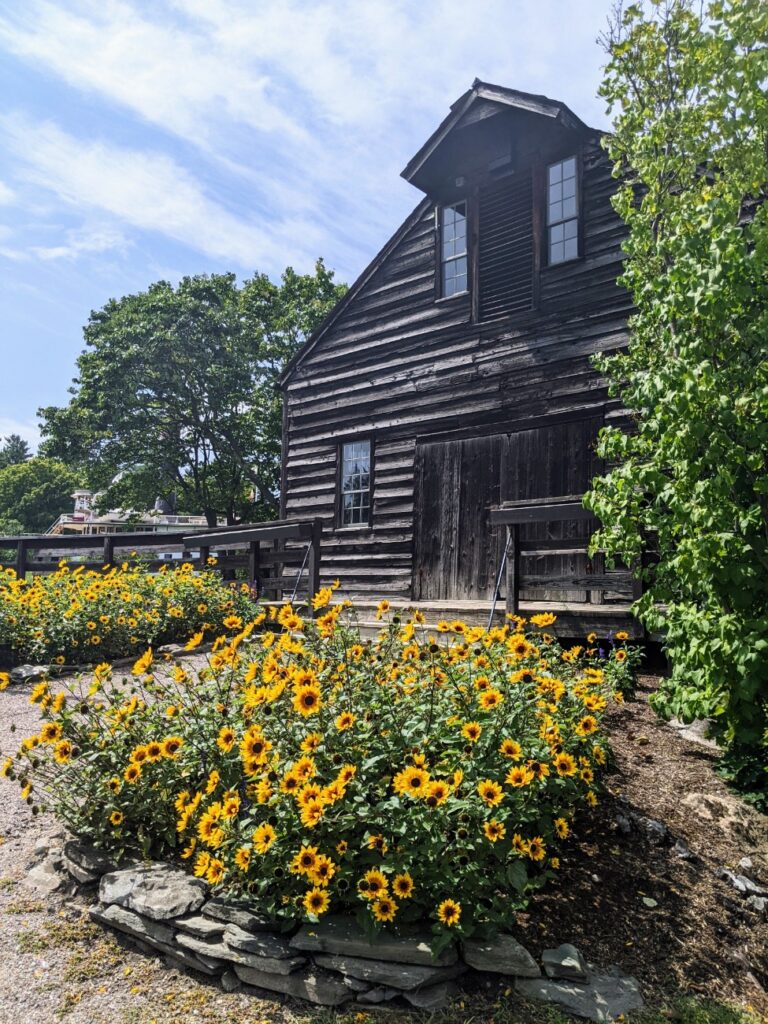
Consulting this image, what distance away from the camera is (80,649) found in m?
9.10

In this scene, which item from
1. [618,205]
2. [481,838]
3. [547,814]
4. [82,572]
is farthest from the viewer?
[82,572]

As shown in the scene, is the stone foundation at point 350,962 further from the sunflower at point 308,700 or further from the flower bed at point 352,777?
the sunflower at point 308,700

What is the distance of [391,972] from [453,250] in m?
11.2

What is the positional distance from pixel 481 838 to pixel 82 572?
36.3 feet

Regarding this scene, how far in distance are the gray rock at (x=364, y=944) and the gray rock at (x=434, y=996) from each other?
0.08 m

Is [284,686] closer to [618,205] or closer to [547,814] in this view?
[547,814]

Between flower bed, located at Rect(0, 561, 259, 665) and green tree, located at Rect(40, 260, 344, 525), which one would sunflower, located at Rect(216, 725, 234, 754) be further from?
green tree, located at Rect(40, 260, 344, 525)

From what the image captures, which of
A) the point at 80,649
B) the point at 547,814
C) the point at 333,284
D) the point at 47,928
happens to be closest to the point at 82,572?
the point at 80,649

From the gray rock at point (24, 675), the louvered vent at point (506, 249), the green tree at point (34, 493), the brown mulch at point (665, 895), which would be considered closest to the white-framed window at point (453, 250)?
the louvered vent at point (506, 249)

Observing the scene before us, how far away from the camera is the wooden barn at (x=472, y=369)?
407 inches

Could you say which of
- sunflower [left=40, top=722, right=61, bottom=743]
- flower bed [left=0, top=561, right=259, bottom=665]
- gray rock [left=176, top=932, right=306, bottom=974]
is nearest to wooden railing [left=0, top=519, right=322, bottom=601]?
flower bed [left=0, top=561, right=259, bottom=665]

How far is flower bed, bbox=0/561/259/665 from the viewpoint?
9.12 metres

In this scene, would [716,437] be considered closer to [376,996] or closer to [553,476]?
[376,996]

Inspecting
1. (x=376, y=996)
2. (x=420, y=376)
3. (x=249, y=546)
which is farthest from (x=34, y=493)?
(x=376, y=996)
